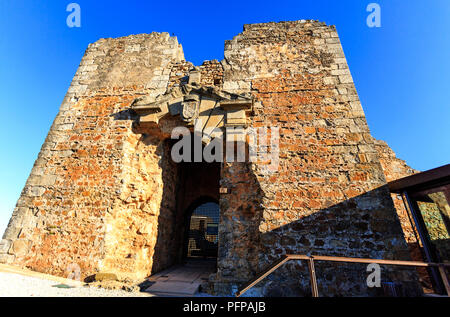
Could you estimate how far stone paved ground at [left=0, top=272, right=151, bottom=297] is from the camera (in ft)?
8.41

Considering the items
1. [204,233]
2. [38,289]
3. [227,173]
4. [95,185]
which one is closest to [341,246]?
[227,173]

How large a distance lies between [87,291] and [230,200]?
2.47 meters

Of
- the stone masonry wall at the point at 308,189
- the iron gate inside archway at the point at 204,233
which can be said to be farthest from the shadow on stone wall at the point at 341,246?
the iron gate inside archway at the point at 204,233

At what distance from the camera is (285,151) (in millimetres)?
4137

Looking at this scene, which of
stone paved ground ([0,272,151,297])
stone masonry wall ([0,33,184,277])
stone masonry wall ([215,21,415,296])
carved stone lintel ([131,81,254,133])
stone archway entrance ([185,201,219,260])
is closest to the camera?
stone paved ground ([0,272,151,297])

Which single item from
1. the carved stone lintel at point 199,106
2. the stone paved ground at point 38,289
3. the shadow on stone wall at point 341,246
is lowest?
the stone paved ground at point 38,289

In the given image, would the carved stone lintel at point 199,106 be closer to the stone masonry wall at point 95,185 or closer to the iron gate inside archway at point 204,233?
the stone masonry wall at point 95,185

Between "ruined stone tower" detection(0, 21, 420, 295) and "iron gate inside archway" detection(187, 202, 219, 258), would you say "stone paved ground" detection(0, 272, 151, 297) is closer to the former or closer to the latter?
"ruined stone tower" detection(0, 21, 420, 295)

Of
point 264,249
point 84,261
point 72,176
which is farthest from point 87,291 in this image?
point 264,249

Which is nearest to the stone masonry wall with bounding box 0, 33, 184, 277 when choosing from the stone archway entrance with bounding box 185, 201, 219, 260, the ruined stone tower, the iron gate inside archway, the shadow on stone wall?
the ruined stone tower

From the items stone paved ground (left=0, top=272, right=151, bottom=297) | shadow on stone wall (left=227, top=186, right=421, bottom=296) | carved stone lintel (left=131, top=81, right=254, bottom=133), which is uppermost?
carved stone lintel (left=131, top=81, right=254, bottom=133)

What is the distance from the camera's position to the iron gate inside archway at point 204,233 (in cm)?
769

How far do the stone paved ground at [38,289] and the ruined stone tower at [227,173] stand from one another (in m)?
0.57

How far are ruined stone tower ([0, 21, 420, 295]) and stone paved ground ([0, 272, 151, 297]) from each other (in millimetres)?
572
